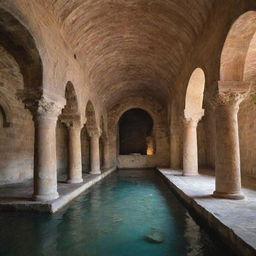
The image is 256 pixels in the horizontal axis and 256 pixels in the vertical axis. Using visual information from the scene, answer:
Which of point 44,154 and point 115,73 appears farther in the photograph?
point 115,73

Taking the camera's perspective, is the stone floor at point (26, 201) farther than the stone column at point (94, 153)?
No

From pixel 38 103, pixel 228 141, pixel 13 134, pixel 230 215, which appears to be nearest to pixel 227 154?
pixel 228 141

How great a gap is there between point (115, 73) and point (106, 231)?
36.0 ft

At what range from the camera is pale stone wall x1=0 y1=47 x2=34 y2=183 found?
9.73m

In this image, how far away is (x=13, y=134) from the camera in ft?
34.3

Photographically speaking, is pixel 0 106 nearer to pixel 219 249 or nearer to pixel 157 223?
pixel 157 223

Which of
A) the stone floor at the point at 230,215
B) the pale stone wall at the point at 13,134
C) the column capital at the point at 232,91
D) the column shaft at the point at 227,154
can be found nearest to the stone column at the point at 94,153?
the pale stone wall at the point at 13,134

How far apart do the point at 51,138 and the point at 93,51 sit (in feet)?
17.1

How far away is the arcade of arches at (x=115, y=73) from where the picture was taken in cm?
616

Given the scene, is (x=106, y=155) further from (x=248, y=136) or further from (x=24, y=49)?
(x=24, y=49)

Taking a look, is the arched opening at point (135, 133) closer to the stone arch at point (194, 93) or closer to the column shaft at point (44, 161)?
the stone arch at point (194, 93)

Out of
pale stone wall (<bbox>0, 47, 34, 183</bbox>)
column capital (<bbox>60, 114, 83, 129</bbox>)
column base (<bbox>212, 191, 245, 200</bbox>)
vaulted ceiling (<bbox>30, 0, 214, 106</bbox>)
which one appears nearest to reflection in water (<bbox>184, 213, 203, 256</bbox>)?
column base (<bbox>212, 191, 245, 200</bbox>)

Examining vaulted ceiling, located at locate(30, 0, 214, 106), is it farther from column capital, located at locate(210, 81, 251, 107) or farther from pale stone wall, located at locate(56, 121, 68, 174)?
pale stone wall, located at locate(56, 121, 68, 174)

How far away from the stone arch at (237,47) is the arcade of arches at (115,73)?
22 millimetres
